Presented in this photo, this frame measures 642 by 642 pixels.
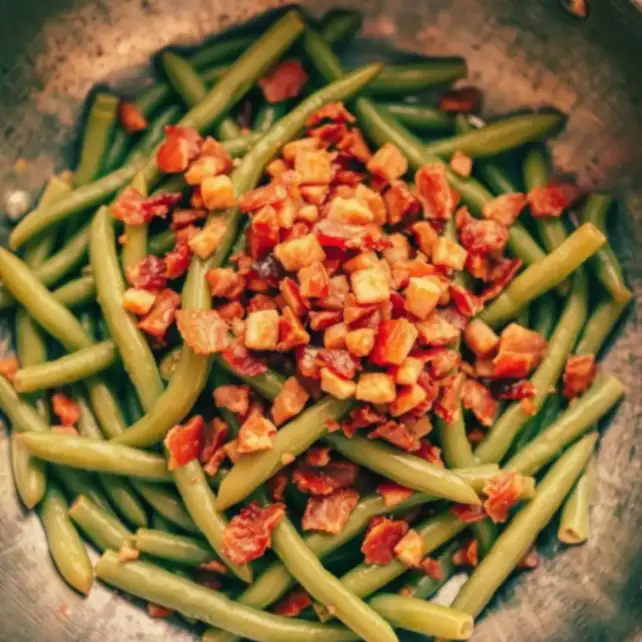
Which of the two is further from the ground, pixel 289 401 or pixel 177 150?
pixel 177 150

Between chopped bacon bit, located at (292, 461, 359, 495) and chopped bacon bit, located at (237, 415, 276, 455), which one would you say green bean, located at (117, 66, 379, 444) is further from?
chopped bacon bit, located at (292, 461, 359, 495)

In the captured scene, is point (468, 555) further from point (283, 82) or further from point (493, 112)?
point (283, 82)

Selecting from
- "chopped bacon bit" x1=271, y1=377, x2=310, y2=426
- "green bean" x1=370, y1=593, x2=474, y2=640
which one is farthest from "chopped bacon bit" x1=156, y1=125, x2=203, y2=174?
"green bean" x1=370, y1=593, x2=474, y2=640

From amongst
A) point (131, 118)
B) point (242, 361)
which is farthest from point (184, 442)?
point (131, 118)

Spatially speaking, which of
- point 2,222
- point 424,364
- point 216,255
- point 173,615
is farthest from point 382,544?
point 2,222

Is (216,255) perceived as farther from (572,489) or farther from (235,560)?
(572,489)

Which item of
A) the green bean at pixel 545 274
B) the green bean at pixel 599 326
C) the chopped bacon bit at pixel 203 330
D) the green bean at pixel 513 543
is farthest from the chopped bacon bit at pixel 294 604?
the green bean at pixel 599 326
